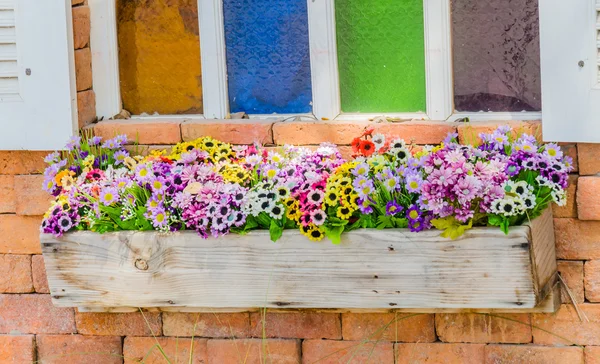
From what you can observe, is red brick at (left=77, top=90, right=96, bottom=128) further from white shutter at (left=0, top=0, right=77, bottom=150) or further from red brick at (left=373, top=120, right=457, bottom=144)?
red brick at (left=373, top=120, right=457, bottom=144)

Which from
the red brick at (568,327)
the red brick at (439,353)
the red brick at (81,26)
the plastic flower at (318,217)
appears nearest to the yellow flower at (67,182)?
the red brick at (81,26)

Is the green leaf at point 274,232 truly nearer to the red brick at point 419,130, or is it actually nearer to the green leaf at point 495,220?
the red brick at point 419,130

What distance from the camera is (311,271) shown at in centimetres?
338

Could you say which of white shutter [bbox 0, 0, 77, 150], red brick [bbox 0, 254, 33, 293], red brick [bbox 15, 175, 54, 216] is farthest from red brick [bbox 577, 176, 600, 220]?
red brick [bbox 0, 254, 33, 293]

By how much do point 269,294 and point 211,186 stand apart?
15.9 inches

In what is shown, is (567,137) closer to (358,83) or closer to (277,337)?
(358,83)

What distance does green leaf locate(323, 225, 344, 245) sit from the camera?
332 centimetres

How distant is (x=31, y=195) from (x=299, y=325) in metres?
1.12

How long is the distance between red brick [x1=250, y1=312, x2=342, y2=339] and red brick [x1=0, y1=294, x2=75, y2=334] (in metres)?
0.75

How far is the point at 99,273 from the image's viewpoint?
3564mm

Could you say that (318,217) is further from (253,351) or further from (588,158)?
(588,158)

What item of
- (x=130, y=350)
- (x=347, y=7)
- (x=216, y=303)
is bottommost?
(x=130, y=350)

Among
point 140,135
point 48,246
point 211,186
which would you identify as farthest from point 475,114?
point 48,246

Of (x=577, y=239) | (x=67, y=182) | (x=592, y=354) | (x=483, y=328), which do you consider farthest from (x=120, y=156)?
(x=592, y=354)
